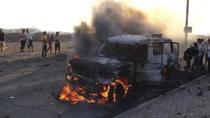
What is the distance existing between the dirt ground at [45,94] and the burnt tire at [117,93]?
17 cm

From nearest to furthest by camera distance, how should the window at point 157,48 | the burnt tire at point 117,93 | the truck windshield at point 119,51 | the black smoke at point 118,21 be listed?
the burnt tire at point 117,93 → the truck windshield at point 119,51 → the window at point 157,48 → the black smoke at point 118,21

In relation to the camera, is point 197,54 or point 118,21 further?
point 118,21

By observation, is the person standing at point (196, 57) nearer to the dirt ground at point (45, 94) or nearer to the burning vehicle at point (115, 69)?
the dirt ground at point (45, 94)

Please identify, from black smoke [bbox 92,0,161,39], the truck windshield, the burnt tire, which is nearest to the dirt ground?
the burnt tire

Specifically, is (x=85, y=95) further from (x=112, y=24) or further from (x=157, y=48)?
(x=112, y=24)

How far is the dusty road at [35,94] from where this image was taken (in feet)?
38.2

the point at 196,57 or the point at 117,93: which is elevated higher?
the point at 196,57

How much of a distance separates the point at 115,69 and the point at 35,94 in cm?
307

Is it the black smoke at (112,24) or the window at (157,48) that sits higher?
the black smoke at (112,24)

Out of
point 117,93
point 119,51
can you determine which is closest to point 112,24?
point 119,51

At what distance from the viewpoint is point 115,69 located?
1271 cm

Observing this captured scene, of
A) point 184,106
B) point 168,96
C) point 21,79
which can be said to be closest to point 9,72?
point 21,79

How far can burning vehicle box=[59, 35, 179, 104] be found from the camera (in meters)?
12.7

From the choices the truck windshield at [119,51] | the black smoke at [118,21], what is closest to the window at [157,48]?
the truck windshield at [119,51]
